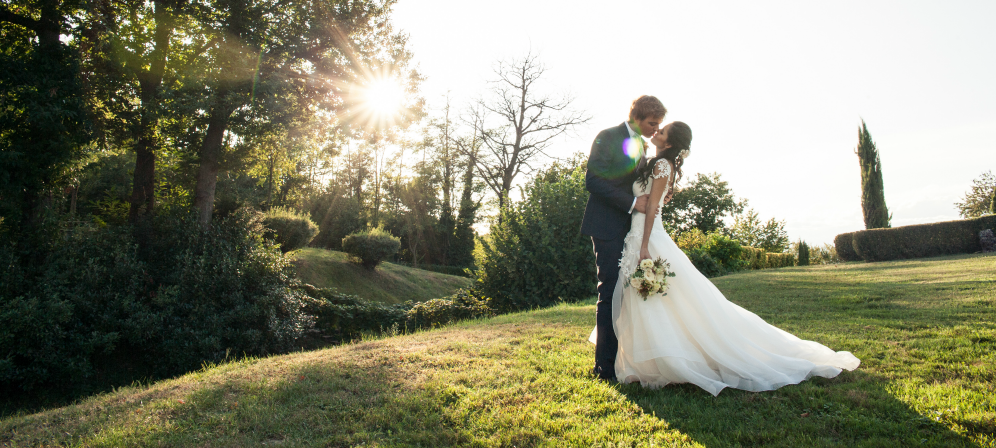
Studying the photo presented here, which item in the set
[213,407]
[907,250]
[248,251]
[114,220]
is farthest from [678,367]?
[907,250]

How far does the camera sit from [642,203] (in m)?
3.69

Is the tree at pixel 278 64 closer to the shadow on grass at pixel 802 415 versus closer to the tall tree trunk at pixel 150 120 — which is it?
the tall tree trunk at pixel 150 120

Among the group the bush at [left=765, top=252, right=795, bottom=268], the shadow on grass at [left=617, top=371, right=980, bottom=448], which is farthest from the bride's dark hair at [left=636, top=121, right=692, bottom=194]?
the bush at [left=765, top=252, right=795, bottom=268]

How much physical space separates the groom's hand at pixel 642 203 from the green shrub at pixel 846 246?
76.2ft

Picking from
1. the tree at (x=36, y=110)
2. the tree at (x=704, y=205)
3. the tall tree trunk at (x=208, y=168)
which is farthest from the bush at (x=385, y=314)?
the tree at (x=704, y=205)

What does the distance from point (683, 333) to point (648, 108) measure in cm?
175

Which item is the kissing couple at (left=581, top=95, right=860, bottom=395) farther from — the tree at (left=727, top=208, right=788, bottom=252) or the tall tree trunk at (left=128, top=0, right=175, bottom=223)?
the tree at (left=727, top=208, right=788, bottom=252)

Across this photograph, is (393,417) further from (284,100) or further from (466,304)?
(284,100)

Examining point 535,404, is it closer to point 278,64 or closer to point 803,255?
point 278,64

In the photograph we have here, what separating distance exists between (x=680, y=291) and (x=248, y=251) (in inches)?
405

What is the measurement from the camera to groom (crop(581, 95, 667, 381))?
3744 mm

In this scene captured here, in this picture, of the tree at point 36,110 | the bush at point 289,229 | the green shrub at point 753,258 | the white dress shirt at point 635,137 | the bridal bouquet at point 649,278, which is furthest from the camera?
the green shrub at point 753,258

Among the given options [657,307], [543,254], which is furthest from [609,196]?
[543,254]

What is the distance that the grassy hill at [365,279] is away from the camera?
18.6m
